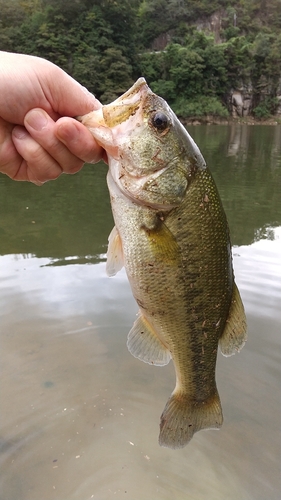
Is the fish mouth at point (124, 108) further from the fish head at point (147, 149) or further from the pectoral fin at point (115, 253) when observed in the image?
the pectoral fin at point (115, 253)

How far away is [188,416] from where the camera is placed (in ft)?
7.01

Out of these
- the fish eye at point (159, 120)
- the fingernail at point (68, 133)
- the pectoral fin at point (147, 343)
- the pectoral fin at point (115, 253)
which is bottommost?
the pectoral fin at point (147, 343)

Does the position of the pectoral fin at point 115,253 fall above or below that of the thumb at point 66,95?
below

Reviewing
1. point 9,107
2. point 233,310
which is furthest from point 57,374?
point 9,107

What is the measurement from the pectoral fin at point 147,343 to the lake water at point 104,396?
130 centimetres

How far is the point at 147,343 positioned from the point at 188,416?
1.49ft

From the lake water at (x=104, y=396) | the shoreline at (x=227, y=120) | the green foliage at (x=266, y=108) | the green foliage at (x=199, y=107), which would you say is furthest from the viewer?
the green foliage at (x=266, y=108)

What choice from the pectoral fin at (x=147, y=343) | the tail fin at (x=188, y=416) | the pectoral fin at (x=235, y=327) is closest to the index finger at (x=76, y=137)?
the pectoral fin at (x=147, y=343)

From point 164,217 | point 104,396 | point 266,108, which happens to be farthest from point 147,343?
point 266,108

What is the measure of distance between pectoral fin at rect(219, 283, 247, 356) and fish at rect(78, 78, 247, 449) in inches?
2.2

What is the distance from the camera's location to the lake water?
2881 millimetres

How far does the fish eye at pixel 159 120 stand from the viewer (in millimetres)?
1807

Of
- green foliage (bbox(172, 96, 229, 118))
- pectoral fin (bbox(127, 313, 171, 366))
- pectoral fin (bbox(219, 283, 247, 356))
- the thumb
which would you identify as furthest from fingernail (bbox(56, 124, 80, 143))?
green foliage (bbox(172, 96, 229, 118))

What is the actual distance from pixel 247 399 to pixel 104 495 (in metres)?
1.51
